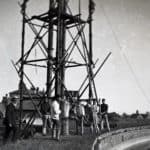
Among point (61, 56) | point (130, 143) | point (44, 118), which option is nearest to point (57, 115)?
point (44, 118)

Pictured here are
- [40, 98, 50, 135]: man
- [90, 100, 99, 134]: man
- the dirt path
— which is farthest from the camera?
the dirt path

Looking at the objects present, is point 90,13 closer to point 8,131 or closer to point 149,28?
point 149,28

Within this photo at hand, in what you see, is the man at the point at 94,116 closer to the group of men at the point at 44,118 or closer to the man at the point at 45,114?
the group of men at the point at 44,118

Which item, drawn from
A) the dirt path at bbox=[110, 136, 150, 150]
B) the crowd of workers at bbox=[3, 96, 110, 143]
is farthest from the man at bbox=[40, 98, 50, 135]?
the dirt path at bbox=[110, 136, 150, 150]

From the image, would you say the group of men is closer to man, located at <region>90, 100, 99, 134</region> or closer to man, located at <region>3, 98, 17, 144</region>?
man, located at <region>3, 98, 17, 144</region>

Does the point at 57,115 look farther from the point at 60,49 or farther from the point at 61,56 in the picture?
the point at 60,49

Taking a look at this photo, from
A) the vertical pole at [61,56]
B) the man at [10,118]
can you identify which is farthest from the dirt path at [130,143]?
the man at [10,118]

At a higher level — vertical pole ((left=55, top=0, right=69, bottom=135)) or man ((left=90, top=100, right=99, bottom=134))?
vertical pole ((left=55, top=0, right=69, bottom=135))

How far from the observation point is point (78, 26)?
67.9 feet

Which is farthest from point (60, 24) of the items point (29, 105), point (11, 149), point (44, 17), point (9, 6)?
point (29, 105)

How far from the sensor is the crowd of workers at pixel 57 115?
1453cm

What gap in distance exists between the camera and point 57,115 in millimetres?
16016

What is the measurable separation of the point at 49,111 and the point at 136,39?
13.2 m

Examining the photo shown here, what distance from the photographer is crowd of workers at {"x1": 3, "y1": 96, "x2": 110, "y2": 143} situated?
14.5 m
